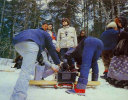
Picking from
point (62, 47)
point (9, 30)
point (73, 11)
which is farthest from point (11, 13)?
point (62, 47)

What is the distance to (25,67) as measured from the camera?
2.86 metres

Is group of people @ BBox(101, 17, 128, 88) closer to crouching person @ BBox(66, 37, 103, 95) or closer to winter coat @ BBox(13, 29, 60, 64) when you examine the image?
crouching person @ BBox(66, 37, 103, 95)

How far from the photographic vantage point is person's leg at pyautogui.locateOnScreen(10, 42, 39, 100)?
107 inches

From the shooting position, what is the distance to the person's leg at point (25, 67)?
8.91ft

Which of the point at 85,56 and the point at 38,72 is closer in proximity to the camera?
the point at 85,56

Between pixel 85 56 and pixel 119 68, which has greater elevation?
pixel 85 56

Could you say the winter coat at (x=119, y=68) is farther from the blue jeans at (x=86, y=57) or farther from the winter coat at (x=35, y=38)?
the winter coat at (x=35, y=38)

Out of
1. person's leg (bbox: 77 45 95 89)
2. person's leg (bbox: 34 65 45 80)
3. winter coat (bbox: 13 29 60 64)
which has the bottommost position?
person's leg (bbox: 34 65 45 80)

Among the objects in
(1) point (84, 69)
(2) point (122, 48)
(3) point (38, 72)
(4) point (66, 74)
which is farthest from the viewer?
(3) point (38, 72)

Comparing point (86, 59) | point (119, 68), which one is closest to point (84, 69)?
point (86, 59)

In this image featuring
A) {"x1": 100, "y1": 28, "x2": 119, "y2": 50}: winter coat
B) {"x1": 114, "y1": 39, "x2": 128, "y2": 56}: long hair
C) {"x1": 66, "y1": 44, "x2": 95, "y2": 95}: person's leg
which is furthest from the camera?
{"x1": 100, "y1": 28, "x2": 119, "y2": 50}: winter coat

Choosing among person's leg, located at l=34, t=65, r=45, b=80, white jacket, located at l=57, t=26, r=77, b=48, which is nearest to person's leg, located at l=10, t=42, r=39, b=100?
person's leg, located at l=34, t=65, r=45, b=80

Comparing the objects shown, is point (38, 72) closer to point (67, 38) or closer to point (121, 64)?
point (67, 38)

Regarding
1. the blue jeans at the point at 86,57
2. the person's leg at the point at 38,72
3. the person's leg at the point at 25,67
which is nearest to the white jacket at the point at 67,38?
the person's leg at the point at 38,72
